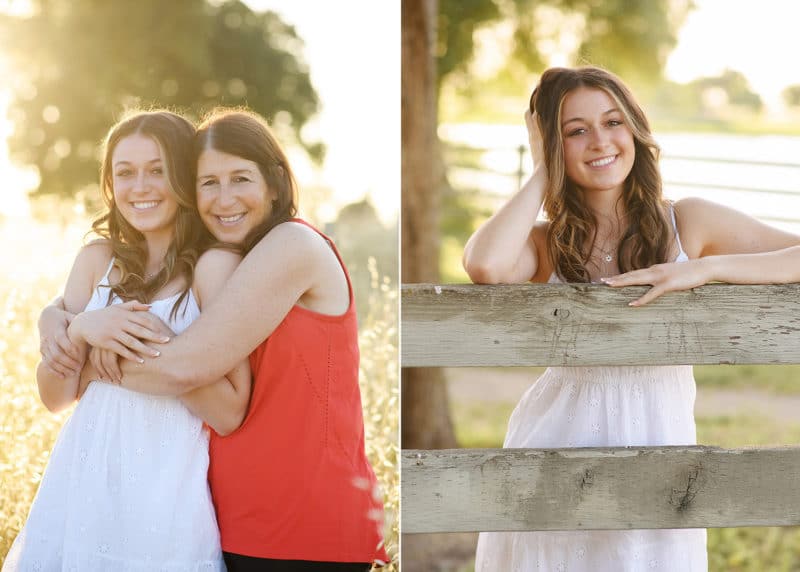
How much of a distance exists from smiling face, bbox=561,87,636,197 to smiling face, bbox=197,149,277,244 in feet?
2.69

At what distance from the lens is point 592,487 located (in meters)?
2.16

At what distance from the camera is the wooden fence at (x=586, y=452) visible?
2.15m

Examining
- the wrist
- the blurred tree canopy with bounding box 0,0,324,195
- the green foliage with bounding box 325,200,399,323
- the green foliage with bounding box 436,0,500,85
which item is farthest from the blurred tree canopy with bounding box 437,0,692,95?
the wrist

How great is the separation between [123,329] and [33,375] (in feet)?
3.57

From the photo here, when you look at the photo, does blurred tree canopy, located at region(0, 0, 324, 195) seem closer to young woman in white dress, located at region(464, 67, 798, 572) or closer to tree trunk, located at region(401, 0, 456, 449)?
tree trunk, located at region(401, 0, 456, 449)

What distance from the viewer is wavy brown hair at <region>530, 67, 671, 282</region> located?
2.49 m

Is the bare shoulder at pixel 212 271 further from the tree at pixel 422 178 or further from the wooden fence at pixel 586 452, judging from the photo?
the tree at pixel 422 178

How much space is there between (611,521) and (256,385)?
88cm

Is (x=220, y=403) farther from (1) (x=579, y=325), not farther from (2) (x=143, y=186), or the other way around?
(1) (x=579, y=325)

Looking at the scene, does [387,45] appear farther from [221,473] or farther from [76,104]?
[221,473]

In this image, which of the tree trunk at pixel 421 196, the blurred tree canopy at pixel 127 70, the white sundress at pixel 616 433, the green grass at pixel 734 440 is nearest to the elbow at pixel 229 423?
the white sundress at pixel 616 433

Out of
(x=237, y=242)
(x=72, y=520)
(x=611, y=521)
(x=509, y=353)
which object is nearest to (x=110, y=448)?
(x=72, y=520)

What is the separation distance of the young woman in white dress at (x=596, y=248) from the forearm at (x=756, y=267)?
20cm

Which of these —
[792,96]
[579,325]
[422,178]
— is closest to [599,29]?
[422,178]
